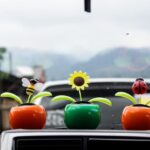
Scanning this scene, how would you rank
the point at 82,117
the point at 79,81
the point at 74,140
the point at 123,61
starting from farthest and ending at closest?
1. the point at 123,61
2. the point at 79,81
3. the point at 82,117
4. the point at 74,140

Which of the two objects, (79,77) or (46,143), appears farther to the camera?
(79,77)

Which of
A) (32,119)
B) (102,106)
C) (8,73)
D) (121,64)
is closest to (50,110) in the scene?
(102,106)

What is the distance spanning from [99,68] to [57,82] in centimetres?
68

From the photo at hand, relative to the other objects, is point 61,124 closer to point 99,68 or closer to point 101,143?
point 99,68

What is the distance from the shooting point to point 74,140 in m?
4.22

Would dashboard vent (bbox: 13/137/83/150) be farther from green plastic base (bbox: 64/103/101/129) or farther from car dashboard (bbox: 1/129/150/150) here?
green plastic base (bbox: 64/103/101/129)

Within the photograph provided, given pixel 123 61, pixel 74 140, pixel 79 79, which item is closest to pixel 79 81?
pixel 79 79

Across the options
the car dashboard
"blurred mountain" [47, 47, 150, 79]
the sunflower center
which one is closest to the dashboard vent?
the car dashboard

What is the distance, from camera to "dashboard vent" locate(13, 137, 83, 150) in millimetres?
4227

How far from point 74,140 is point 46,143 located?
18cm

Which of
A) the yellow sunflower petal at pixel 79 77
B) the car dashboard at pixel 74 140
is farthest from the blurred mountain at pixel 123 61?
the car dashboard at pixel 74 140

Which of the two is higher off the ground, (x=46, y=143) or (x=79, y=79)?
(x=79, y=79)

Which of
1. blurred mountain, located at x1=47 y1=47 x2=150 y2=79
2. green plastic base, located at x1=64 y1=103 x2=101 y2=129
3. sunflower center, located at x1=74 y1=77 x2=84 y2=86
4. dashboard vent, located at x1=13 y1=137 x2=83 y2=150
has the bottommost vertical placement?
dashboard vent, located at x1=13 y1=137 x2=83 y2=150

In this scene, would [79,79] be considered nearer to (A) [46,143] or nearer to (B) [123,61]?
Result: (A) [46,143]
